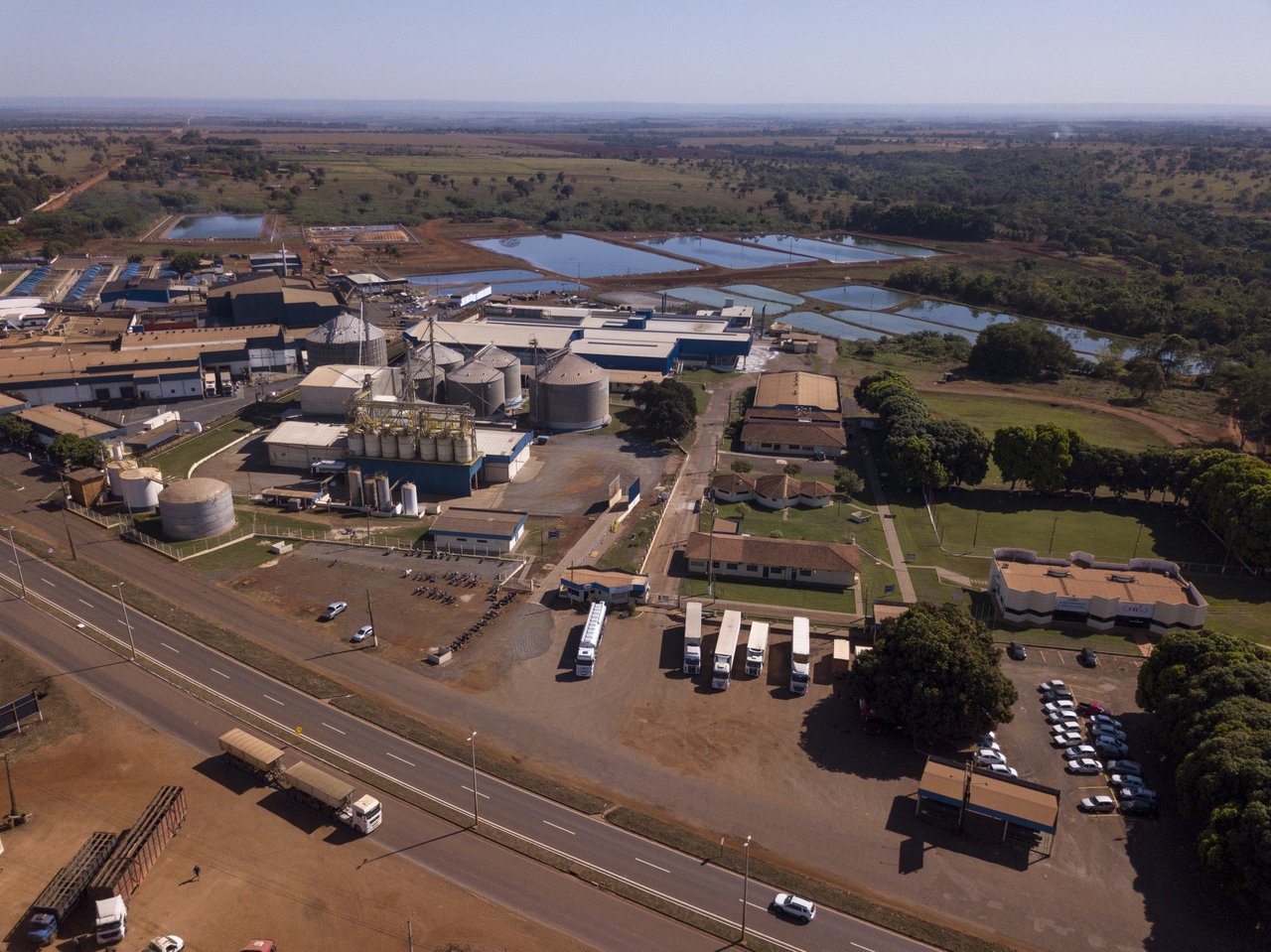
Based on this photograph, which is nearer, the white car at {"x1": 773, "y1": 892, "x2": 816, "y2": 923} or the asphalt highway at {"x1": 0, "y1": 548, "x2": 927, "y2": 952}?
the asphalt highway at {"x1": 0, "y1": 548, "x2": 927, "y2": 952}

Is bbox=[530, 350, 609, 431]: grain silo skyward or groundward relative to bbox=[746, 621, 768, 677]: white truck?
skyward

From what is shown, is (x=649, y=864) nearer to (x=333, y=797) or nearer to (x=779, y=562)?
(x=333, y=797)

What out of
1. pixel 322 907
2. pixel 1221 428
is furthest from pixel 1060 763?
pixel 1221 428

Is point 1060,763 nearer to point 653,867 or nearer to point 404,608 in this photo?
point 653,867

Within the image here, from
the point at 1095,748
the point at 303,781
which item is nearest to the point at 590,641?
the point at 303,781

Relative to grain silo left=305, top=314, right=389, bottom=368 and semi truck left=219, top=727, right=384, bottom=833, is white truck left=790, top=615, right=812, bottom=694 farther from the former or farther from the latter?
grain silo left=305, top=314, right=389, bottom=368

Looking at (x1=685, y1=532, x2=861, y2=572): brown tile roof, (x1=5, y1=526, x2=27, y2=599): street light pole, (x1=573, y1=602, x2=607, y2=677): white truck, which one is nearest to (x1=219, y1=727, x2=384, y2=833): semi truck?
(x1=573, y1=602, x2=607, y2=677): white truck

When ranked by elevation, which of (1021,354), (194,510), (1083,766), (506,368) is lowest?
(1083,766)
